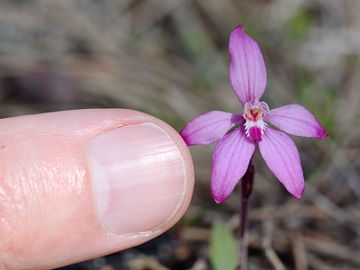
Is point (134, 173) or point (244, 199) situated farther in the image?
point (244, 199)

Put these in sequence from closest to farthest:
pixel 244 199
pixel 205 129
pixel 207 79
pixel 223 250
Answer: pixel 205 129 → pixel 244 199 → pixel 223 250 → pixel 207 79

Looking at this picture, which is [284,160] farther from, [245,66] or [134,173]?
[134,173]

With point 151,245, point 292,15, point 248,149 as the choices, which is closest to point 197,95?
point 292,15

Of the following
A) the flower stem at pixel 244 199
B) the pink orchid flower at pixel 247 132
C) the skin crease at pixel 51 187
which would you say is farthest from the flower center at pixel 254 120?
the skin crease at pixel 51 187

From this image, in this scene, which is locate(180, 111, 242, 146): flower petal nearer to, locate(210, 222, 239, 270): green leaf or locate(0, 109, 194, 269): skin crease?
locate(0, 109, 194, 269): skin crease

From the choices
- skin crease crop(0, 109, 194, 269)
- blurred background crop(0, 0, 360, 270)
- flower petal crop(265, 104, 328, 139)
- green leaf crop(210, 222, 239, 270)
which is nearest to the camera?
skin crease crop(0, 109, 194, 269)

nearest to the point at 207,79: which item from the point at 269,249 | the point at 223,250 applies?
the point at 269,249

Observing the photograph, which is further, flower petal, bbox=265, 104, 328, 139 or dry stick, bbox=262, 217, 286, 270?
dry stick, bbox=262, 217, 286, 270

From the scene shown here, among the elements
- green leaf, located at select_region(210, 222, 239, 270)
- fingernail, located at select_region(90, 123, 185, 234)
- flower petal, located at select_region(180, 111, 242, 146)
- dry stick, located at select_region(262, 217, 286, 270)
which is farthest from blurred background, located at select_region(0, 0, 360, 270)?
flower petal, located at select_region(180, 111, 242, 146)
